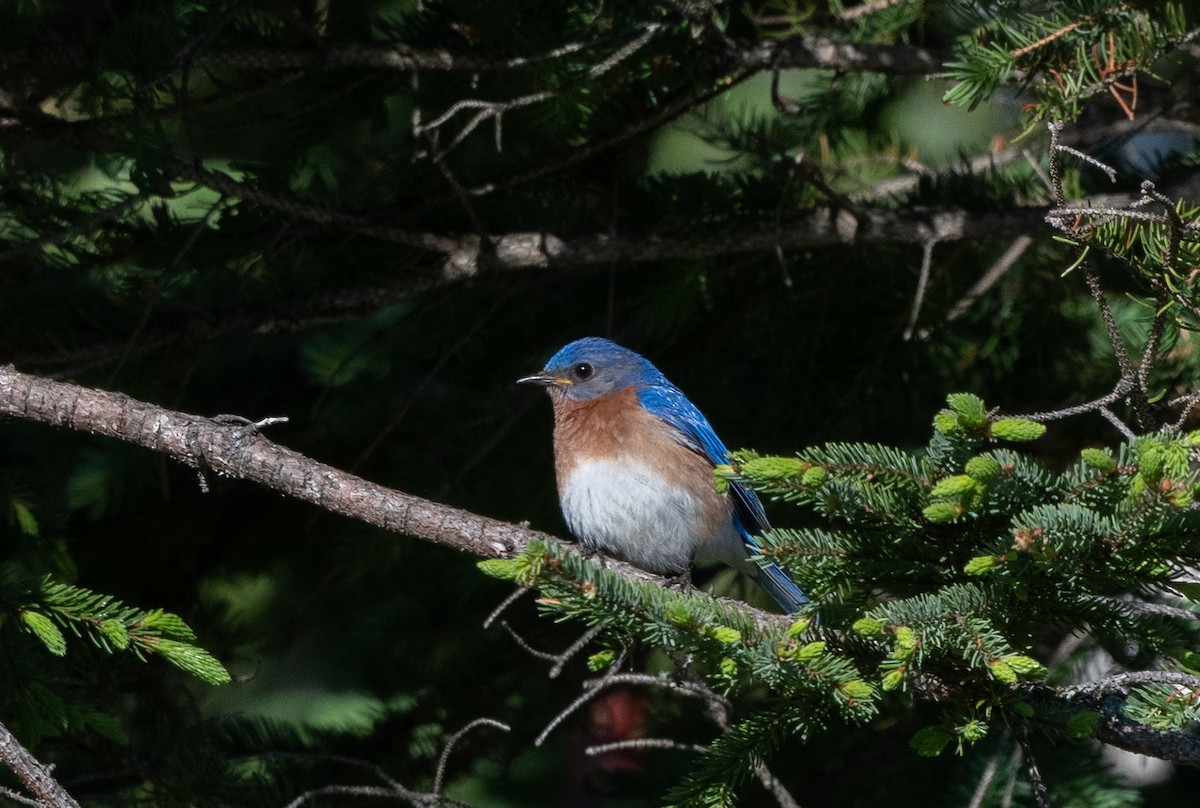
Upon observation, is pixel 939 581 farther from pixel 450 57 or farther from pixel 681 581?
pixel 450 57

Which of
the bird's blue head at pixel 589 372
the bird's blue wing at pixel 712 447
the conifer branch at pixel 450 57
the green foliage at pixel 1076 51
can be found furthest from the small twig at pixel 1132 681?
the bird's blue head at pixel 589 372

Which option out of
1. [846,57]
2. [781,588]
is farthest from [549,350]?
[846,57]

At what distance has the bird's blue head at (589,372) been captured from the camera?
13.9 feet

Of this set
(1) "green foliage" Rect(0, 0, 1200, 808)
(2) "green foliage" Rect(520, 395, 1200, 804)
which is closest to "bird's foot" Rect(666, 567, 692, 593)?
(1) "green foliage" Rect(0, 0, 1200, 808)

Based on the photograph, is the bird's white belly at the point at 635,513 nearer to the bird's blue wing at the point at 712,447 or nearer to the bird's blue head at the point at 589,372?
the bird's blue wing at the point at 712,447

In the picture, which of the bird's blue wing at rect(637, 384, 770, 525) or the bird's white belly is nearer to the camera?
the bird's white belly

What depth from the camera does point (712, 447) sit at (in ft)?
13.7

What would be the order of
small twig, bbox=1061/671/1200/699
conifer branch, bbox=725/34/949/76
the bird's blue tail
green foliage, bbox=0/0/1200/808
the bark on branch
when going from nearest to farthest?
small twig, bbox=1061/671/1200/699 < green foliage, bbox=0/0/1200/808 < the bark on branch < conifer branch, bbox=725/34/949/76 < the bird's blue tail

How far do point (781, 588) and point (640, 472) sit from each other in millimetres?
672

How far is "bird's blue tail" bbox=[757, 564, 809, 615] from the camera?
407 cm

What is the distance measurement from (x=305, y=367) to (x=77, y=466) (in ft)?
2.85

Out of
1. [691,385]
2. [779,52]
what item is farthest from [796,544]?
[691,385]

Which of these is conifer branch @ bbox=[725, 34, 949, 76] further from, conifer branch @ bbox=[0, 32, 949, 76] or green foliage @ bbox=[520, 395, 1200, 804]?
green foliage @ bbox=[520, 395, 1200, 804]

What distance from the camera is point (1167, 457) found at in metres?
1.81
